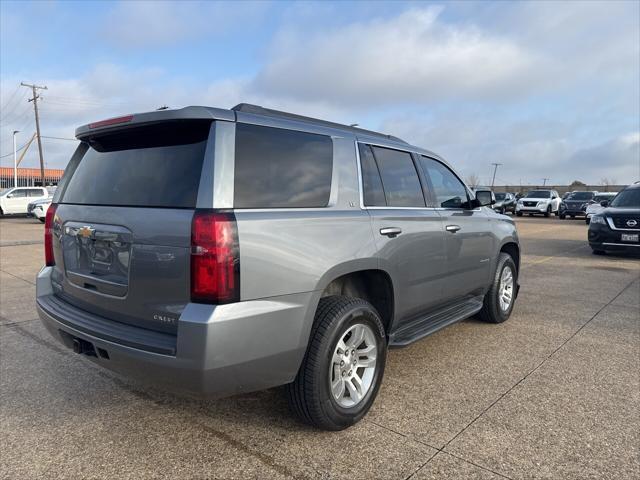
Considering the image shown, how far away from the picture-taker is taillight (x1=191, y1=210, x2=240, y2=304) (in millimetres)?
2406

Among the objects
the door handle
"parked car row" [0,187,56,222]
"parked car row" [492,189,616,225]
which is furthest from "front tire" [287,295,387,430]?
"parked car row" [492,189,616,225]

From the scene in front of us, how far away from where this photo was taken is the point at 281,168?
2848 mm

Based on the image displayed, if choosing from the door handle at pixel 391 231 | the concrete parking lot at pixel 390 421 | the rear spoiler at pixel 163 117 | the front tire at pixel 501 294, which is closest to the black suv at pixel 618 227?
the front tire at pixel 501 294

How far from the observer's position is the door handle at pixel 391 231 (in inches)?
134

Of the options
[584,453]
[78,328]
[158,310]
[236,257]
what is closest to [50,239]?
[78,328]

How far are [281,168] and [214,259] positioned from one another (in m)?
0.74

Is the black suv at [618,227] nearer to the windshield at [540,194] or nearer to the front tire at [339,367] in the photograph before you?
the front tire at [339,367]

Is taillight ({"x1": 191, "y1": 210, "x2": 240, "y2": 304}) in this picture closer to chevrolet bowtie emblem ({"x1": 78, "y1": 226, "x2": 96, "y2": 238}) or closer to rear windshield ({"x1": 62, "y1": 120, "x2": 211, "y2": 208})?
rear windshield ({"x1": 62, "y1": 120, "x2": 211, "y2": 208})

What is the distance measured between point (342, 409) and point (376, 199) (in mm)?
1443

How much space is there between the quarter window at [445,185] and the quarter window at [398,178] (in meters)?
0.29

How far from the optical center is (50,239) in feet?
11.6

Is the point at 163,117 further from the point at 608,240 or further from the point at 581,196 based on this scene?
the point at 581,196

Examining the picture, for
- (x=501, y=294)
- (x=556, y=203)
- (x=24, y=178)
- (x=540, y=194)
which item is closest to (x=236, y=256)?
(x=501, y=294)

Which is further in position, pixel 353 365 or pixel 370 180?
pixel 370 180
